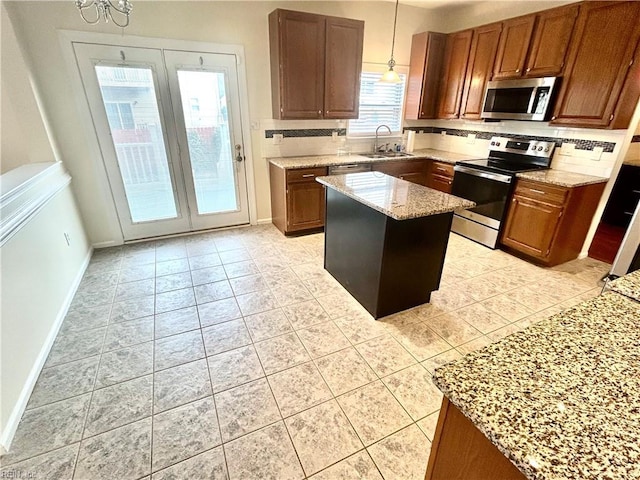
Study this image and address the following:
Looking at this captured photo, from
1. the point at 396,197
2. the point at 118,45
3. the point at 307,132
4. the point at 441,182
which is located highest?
the point at 118,45

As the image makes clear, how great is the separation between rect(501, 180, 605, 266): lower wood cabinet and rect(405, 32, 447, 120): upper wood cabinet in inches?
73.2

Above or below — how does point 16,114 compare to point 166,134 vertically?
above

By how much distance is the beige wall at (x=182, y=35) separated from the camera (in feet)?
9.36

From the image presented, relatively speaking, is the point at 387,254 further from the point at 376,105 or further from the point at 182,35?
the point at 182,35

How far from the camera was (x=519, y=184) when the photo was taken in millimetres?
3285

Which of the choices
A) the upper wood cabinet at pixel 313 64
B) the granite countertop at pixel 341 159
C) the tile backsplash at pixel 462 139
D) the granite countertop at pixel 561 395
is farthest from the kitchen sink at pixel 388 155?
the granite countertop at pixel 561 395

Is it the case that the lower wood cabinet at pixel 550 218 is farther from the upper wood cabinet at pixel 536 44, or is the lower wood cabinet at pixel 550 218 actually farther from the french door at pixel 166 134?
the french door at pixel 166 134

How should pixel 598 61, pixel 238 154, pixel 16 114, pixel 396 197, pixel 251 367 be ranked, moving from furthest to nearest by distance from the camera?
pixel 238 154 → pixel 598 61 → pixel 16 114 → pixel 396 197 → pixel 251 367

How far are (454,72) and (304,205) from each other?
2681 mm

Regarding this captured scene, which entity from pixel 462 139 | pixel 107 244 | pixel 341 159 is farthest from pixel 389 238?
pixel 107 244

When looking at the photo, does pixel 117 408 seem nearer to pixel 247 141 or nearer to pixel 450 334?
pixel 450 334

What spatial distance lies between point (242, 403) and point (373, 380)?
0.78 metres

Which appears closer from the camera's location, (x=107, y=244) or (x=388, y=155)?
(x=107, y=244)

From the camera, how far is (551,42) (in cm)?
311
